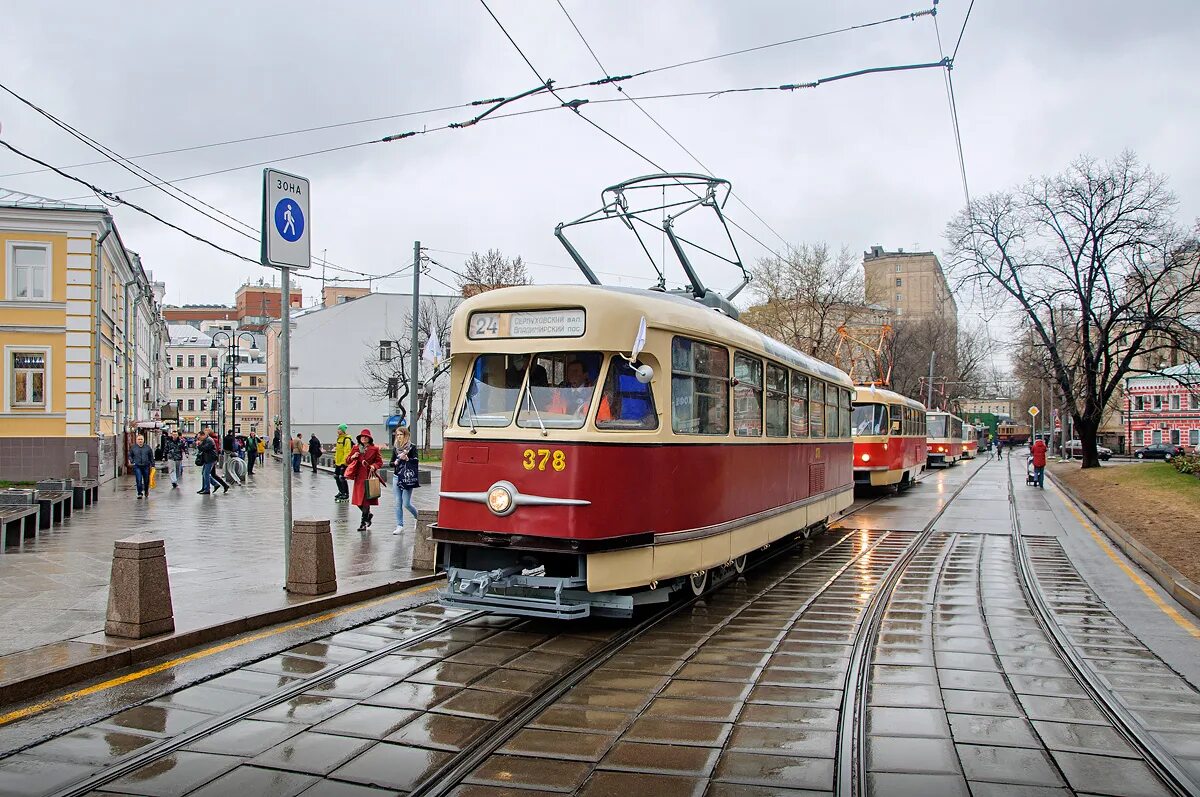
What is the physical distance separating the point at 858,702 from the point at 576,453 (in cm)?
297

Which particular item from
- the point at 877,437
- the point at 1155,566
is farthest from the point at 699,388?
the point at 877,437

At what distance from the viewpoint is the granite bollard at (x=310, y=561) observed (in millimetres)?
9625

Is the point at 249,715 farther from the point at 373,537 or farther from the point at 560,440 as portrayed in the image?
the point at 373,537

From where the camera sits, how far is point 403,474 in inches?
633

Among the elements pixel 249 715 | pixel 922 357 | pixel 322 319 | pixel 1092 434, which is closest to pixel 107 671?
pixel 249 715

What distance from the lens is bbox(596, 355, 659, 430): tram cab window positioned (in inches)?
325

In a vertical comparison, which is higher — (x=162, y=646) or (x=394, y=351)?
(x=394, y=351)

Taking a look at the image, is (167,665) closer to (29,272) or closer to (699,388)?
(699,388)

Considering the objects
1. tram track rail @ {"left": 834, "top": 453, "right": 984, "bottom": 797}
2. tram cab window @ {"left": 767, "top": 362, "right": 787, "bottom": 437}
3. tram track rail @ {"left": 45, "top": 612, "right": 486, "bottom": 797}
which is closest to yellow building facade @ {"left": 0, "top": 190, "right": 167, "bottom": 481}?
tram cab window @ {"left": 767, "top": 362, "right": 787, "bottom": 437}

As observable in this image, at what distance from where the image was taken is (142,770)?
5.07m

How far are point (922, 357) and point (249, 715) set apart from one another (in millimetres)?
74399

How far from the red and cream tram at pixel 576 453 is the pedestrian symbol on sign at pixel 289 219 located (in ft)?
7.43

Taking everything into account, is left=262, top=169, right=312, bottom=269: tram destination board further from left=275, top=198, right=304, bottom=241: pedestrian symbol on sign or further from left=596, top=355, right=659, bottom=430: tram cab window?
left=596, top=355, right=659, bottom=430: tram cab window

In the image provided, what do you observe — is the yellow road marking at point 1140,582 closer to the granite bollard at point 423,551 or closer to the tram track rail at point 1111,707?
the tram track rail at point 1111,707
